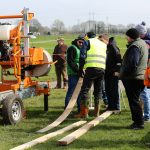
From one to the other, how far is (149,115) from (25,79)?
9.74 feet

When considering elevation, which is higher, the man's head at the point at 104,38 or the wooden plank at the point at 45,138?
the man's head at the point at 104,38

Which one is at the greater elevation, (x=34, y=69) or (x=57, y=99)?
(x=34, y=69)

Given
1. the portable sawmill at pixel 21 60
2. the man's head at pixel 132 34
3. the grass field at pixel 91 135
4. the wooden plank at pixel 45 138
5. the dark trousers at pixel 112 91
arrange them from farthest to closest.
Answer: the dark trousers at pixel 112 91 < the portable sawmill at pixel 21 60 < the man's head at pixel 132 34 < the grass field at pixel 91 135 < the wooden plank at pixel 45 138

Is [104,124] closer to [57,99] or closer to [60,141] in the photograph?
[60,141]

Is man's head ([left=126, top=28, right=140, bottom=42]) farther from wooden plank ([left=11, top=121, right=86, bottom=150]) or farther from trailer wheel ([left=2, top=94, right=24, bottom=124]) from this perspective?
trailer wheel ([left=2, top=94, right=24, bottom=124])

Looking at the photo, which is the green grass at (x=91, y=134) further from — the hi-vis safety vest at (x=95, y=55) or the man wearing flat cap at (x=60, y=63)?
the man wearing flat cap at (x=60, y=63)

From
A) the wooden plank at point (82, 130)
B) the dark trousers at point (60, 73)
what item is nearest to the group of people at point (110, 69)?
the wooden plank at point (82, 130)

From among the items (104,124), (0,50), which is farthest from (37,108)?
(104,124)

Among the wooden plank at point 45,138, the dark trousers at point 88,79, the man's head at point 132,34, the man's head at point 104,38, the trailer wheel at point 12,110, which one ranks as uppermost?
the man's head at point 132,34

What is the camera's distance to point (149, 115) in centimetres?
977

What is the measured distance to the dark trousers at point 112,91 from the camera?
11.1 meters

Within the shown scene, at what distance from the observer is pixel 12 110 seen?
9469 mm

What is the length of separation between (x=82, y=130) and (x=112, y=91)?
2.73m

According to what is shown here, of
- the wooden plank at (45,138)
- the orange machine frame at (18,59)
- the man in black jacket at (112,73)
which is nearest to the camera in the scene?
the wooden plank at (45,138)
